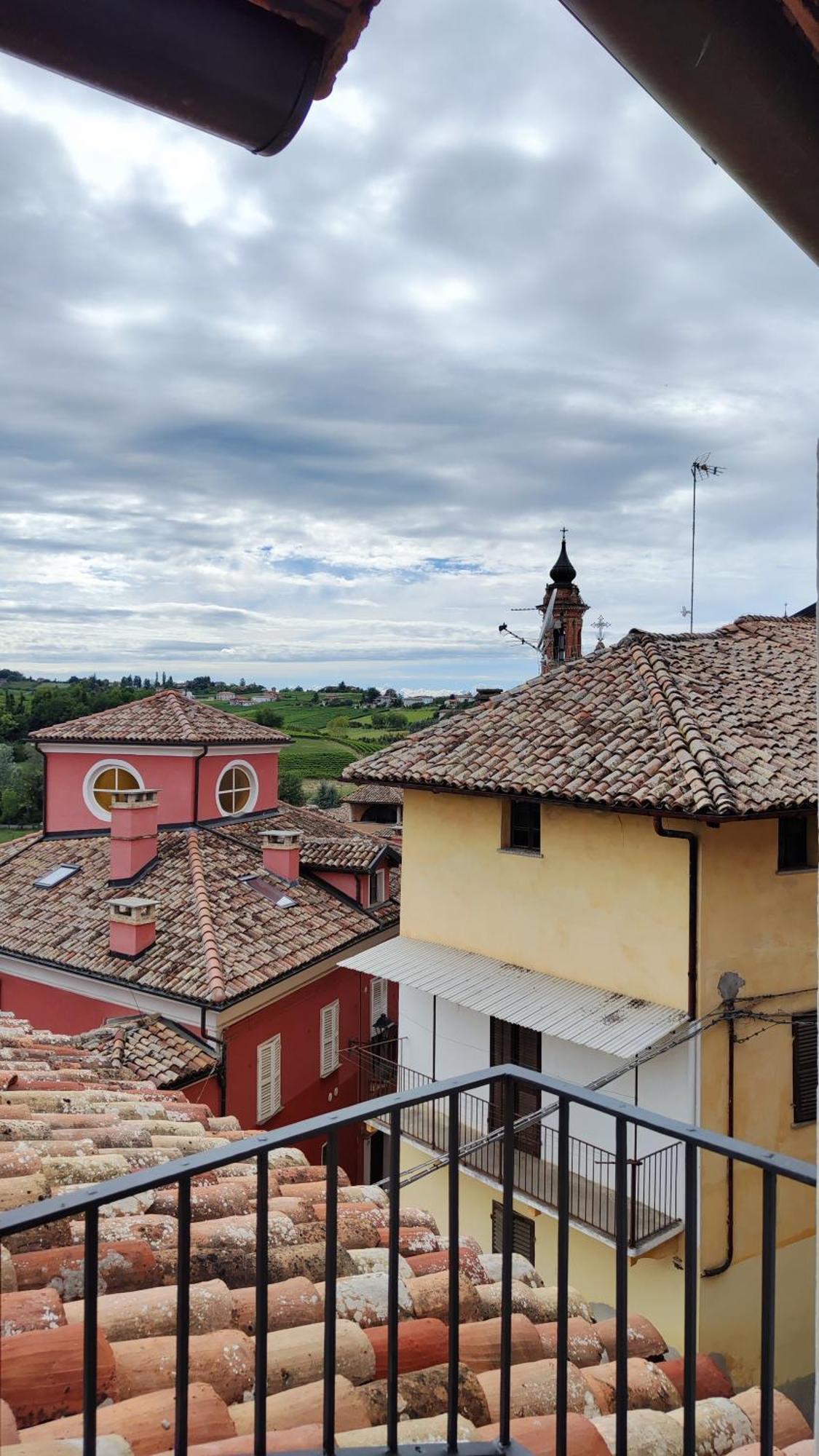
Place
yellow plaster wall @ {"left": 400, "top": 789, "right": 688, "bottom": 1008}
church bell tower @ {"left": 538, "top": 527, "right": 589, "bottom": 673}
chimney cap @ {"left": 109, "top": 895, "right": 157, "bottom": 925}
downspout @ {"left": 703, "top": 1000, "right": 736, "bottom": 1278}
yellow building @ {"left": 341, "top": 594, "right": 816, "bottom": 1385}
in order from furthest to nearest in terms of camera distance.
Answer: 1. church bell tower @ {"left": 538, "top": 527, "right": 589, "bottom": 673}
2. chimney cap @ {"left": 109, "top": 895, "right": 157, "bottom": 925}
3. yellow plaster wall @ {"left": 400, "top": 789, "right": 688, "bottom": 1008}
4. downspout @ {"left": 703, "top": 1000, "right": 736, "bottom": 1278}
5. yellow building @ {"left": 341, "top": 594, "right": 816, "bottom": 1385}

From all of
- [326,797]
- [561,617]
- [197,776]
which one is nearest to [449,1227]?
[197,776]

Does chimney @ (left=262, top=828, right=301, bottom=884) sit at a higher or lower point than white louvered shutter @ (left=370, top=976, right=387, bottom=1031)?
higher

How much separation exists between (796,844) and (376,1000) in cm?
940

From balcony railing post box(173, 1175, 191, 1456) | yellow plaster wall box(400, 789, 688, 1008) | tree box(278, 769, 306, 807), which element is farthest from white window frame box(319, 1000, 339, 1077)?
tree box(278, 769, 306, 807)

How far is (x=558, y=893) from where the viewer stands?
10.4 metres

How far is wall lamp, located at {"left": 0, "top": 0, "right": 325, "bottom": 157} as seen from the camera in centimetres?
97

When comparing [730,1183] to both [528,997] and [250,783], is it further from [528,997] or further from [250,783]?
[250,783]

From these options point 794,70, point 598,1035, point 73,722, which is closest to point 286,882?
point 73,722

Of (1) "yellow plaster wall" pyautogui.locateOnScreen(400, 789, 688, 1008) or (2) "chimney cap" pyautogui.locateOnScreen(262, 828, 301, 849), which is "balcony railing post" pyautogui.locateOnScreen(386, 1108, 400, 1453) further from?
(2) "chimney cap" pyautogui.locateOnScreen(262, 828, 301, 849)

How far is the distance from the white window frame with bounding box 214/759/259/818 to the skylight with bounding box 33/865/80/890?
129 inches

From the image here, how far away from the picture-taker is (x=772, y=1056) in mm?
9812

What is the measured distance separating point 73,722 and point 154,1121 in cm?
→ 1588

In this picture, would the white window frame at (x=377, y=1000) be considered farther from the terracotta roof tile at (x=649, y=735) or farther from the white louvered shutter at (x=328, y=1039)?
the terracotta roof tile at (x=649, y=735)

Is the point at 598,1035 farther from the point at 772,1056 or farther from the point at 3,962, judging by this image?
the point at 3,962
